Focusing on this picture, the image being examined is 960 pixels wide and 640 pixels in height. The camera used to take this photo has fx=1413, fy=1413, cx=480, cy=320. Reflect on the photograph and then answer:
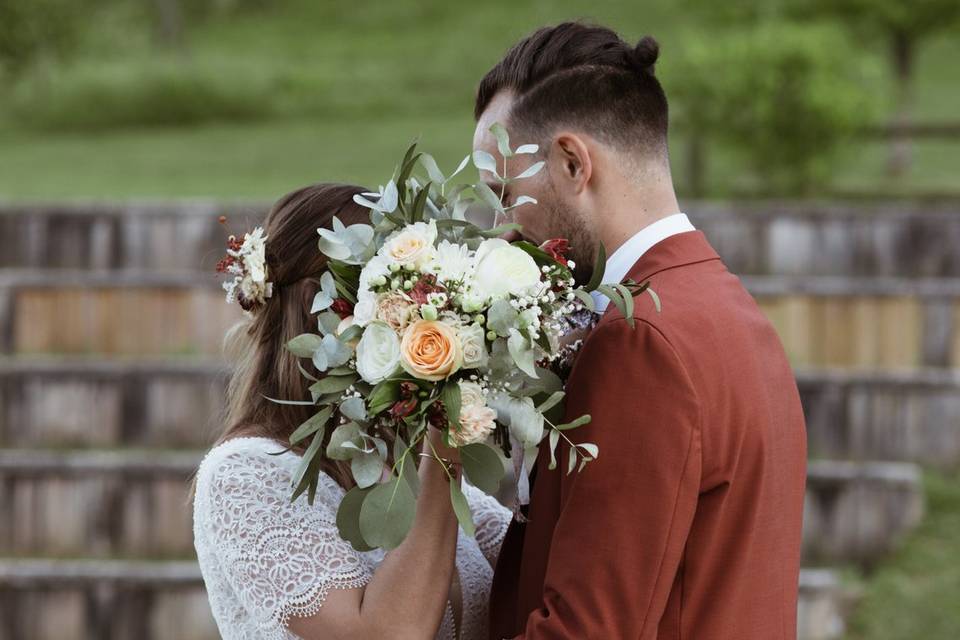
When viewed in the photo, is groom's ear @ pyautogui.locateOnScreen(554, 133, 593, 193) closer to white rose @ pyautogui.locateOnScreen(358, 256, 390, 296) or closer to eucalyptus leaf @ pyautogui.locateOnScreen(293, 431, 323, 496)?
white rose @ pyautogui.locateOnScreen(358, 256, 390, 296)

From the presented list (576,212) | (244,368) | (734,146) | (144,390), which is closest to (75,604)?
(144,390)

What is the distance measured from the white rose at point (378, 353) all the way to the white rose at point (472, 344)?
0.10m

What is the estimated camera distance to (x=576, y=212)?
2.29m

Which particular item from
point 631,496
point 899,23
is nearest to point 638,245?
point 631,496

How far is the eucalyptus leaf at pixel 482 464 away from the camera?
6.84 feet

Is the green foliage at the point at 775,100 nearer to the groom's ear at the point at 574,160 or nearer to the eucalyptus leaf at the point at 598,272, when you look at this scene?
the groom's ear at the point at 574,160

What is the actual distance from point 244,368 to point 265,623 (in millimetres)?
488

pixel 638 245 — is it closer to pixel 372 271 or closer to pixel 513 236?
pixel 513 236

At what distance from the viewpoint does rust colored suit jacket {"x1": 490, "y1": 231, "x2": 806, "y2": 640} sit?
2062 millimetres

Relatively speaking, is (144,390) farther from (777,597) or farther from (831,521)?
(777,597)

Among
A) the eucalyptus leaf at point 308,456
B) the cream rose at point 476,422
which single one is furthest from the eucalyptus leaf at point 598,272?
the eucalyptus leaf at point 308,456

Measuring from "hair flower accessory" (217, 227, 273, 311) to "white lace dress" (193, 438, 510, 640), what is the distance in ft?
0.85

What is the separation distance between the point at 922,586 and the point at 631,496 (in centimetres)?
454

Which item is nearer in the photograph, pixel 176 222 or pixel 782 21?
pixel 176 222
